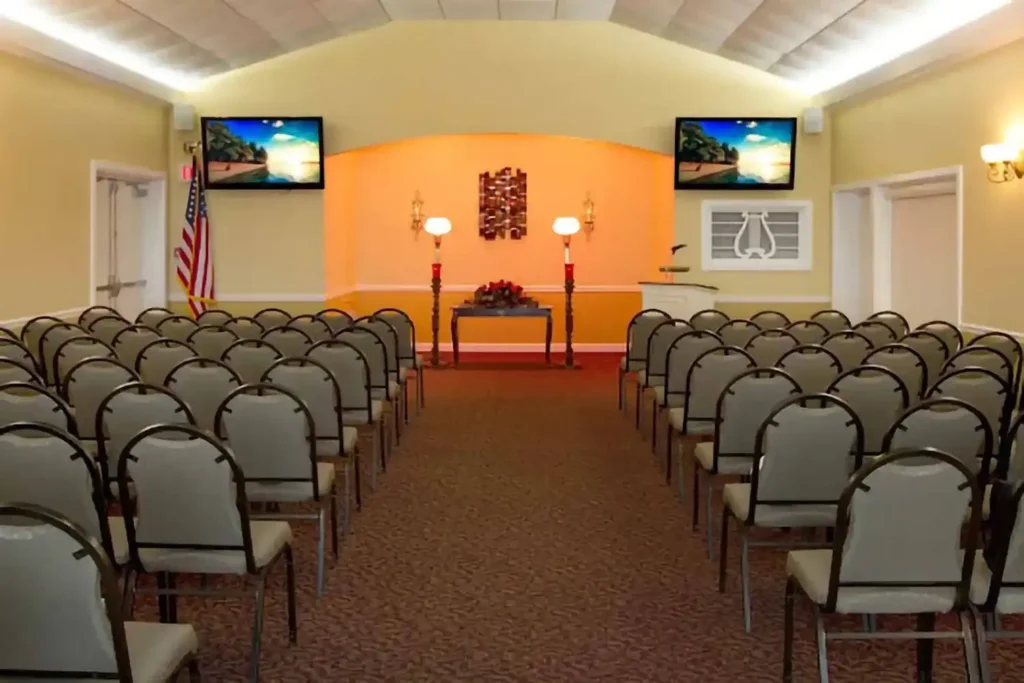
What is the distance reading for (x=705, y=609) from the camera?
4.60 metres

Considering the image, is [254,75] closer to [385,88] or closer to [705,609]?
[385,88]

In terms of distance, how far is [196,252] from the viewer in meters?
12.0

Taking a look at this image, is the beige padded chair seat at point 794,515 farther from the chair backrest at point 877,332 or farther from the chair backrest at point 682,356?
the chair backrest at point 877,332

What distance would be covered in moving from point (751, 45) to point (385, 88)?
167 inches

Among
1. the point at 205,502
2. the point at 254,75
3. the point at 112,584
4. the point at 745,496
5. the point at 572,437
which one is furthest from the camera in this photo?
the point at 254,75

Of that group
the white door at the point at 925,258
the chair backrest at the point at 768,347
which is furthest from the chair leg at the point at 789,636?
the white door at the point at 925,258

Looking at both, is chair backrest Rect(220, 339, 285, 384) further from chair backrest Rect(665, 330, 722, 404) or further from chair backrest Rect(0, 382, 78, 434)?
chair backrest Rect(665, 330, 722, 404)

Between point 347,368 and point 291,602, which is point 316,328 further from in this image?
point 291,602

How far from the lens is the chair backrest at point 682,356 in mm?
7102

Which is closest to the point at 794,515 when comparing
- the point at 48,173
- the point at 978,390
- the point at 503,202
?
the point at 978,390

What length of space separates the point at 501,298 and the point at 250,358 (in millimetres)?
6977

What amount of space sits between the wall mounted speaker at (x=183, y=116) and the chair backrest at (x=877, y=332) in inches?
314

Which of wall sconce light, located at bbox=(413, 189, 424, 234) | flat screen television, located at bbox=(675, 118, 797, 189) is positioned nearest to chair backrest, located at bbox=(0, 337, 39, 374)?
flat screen television, located at bbox=(675, 118, 797, 189)

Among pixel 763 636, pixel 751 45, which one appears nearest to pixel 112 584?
pixel 763 636
